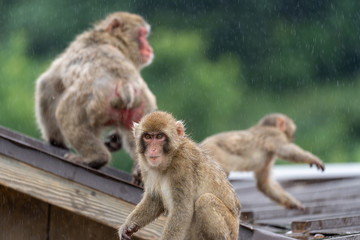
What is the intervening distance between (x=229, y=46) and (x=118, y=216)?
1624cm

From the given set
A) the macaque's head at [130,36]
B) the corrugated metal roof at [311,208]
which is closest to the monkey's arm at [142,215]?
the corrugated metal roof at [311,208]

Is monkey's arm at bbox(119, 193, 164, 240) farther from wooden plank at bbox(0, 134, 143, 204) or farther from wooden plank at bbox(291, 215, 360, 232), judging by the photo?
wooden plank at bbox(291, 215, 360, 232)

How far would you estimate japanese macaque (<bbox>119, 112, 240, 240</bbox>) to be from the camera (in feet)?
12.0

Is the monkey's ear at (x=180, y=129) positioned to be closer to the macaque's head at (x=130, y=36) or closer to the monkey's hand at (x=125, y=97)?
the monkey's hand at (x=125, y=97)

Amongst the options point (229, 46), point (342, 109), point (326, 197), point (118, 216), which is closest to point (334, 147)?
point (342, 109)

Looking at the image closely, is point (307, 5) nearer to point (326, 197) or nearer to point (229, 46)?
point (229, 46)

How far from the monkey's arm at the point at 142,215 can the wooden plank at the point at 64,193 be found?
22.2 inches

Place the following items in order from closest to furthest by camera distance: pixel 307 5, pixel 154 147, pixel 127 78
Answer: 1. pixel 154 147
2. pixel 127 78
3. pixel 307 5

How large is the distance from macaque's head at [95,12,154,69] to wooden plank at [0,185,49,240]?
2292 millimetres

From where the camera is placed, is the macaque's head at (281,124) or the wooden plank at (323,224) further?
the macaque's head at (281,124)

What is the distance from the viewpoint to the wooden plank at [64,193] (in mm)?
4301

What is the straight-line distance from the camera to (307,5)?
71.2 feet

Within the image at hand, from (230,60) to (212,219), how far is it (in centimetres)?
1635

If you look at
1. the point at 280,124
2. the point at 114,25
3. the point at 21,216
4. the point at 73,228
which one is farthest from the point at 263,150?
the point at 21,216
